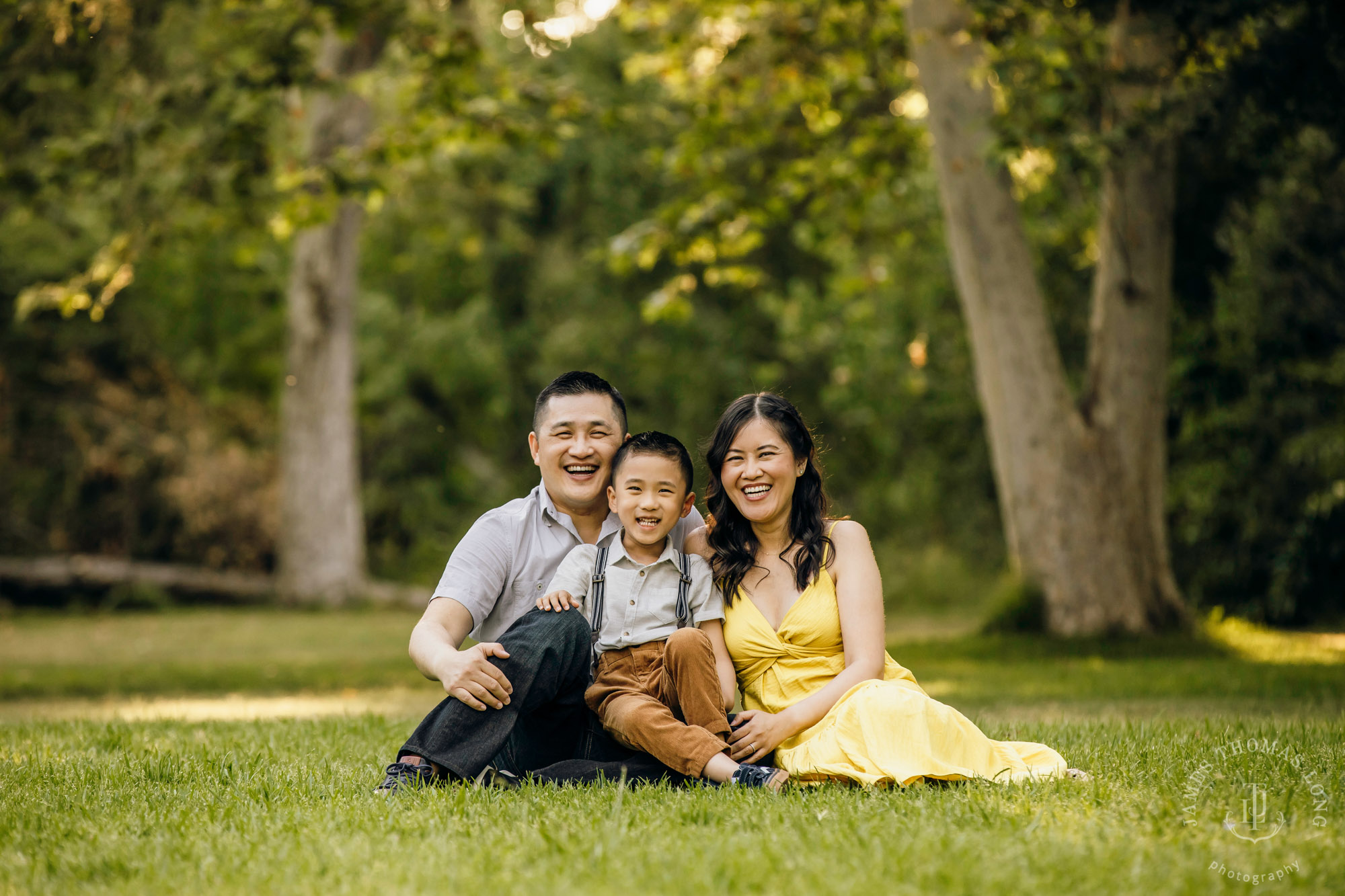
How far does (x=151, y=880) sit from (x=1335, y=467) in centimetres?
1191

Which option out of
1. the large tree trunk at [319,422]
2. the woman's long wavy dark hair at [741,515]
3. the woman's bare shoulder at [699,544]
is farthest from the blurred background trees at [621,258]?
the woman's bare shoulder at [699,544]

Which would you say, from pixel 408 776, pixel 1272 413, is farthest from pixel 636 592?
pixel 1272 413

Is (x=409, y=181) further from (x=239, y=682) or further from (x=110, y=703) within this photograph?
(x=110, y=703)

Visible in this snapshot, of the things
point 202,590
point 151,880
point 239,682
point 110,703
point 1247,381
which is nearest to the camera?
point 151,880

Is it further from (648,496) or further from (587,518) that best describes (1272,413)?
(648,496)

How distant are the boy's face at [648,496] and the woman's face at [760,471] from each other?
25 centimetres

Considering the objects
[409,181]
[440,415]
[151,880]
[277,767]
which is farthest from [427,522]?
[151,880]

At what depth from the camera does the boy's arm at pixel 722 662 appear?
13.9ft

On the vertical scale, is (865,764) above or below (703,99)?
below

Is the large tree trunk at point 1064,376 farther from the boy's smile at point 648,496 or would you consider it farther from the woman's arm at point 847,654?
the boy's smile at point 648,496

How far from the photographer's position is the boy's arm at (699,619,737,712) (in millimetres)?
4223

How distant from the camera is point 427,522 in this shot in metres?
23.7

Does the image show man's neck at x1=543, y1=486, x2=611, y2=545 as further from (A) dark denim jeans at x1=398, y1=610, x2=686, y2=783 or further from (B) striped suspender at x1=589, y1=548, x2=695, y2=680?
(A) dark denim jeans at x1=398, y1=610, x2=686, y2=783

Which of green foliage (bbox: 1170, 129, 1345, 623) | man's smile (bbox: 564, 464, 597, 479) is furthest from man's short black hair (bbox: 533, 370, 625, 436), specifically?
green foliage (bbox: 1170, 129, 1345, 623)
